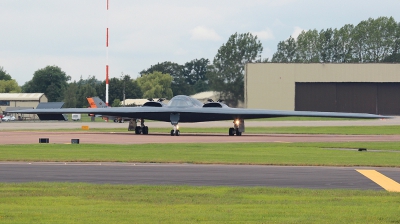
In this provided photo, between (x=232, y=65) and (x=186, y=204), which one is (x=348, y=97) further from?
(x=186, y=204)

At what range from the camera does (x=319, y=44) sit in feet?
458

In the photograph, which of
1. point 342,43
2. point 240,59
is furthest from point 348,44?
point 240,59

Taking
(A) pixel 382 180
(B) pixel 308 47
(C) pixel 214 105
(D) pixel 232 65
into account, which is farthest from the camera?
(B) pixel 308 47

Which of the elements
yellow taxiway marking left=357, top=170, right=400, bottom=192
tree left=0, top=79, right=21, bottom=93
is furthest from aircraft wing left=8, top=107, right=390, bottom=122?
tree left=0, top=79, right=21, bottom=93

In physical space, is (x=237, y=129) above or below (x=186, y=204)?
above

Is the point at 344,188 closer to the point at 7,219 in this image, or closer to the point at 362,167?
the point at 362,167

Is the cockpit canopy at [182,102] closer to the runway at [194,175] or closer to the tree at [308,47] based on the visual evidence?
the runway at [194,175]

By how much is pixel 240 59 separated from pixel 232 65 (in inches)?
224

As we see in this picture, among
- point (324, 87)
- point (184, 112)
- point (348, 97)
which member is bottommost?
point (184, 112)

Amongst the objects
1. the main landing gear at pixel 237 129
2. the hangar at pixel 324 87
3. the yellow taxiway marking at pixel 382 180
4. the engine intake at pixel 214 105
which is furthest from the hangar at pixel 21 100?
the yellow taxiway marking at pixel 382 180

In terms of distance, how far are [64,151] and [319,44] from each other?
116094 millimetres

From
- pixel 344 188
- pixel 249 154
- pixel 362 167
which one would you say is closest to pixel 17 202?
pixel 344 188

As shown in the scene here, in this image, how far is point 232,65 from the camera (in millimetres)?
117125

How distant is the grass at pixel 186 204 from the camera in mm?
11094
